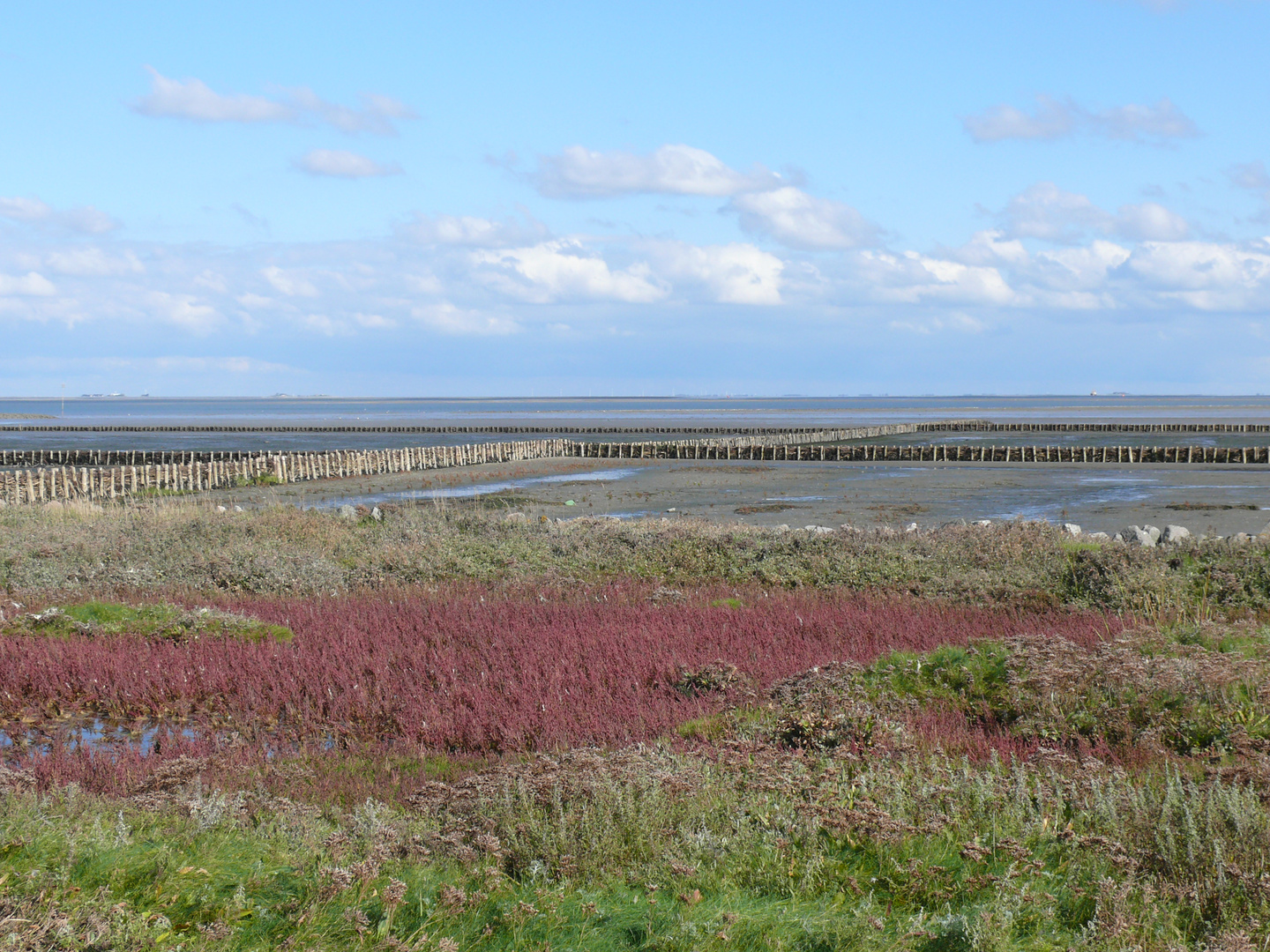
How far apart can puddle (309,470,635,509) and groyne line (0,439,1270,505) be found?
5.71 meters

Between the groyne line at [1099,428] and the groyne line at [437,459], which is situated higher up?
the groyne line at [1099,428]

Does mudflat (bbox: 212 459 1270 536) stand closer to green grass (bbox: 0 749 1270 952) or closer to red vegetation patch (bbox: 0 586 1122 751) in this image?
red vegetation patch (bbox: 0 586 1122 751)

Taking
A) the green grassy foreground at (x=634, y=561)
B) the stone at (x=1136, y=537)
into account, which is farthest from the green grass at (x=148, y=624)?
the stone at (x=1136, y=537)

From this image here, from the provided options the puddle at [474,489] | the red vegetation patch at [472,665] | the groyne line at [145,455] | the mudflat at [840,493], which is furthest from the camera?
the groyne line at [145,455]

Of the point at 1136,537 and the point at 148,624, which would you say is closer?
the point at 148,624

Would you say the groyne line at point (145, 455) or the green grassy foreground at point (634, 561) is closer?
the green grassy foreground at point (634, 561)

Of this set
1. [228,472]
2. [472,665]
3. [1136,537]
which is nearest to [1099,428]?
[228,472]

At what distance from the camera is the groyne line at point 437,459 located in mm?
31203

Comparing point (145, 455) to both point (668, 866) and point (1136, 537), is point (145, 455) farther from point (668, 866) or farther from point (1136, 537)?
point (668, 866)

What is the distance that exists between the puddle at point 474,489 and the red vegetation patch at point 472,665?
1640 centimetres

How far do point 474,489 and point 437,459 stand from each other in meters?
12.7

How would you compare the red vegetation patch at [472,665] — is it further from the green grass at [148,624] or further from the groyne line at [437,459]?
the groyne line at [437,459]

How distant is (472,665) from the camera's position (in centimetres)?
962

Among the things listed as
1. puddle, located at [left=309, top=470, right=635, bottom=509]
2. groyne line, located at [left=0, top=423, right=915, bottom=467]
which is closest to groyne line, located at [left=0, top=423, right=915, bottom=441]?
groyne line, located at [left=0, top=423, right=915, bottom=467]
